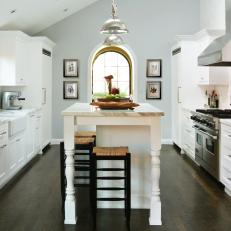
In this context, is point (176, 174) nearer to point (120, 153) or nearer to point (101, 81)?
point (120, 153)

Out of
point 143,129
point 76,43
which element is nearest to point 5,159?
point 143,129

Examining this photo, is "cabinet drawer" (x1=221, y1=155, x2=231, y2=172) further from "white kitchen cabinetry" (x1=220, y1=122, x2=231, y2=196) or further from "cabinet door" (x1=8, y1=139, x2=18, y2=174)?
"cabinet door" (x1=8, y1=139, x2=18, y2=174)

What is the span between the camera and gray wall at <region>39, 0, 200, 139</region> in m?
9.52

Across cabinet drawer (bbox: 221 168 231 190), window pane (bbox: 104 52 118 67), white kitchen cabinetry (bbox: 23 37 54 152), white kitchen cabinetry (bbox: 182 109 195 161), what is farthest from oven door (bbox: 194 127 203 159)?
window pane (bbox: 104 52 118 67)

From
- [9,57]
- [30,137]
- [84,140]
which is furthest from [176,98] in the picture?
[84,140]

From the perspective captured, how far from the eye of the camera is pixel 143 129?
4496mm

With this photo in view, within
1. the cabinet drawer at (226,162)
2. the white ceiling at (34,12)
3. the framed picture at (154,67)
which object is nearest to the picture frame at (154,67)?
the framed picture at (154,67)

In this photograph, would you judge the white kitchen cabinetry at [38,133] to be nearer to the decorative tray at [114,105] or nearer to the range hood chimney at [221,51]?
the range hood chimney at [221,51]

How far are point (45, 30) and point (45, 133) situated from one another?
2506 millimetres

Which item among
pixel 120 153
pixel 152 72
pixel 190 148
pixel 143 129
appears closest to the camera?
pixel 120 153

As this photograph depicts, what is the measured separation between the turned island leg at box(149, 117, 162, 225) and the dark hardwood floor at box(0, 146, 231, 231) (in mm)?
103

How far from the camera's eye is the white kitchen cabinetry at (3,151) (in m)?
5.29

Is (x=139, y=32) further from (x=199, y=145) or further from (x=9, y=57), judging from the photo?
(x=199, y=145)

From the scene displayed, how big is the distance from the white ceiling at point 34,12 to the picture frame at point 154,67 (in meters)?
1.96
